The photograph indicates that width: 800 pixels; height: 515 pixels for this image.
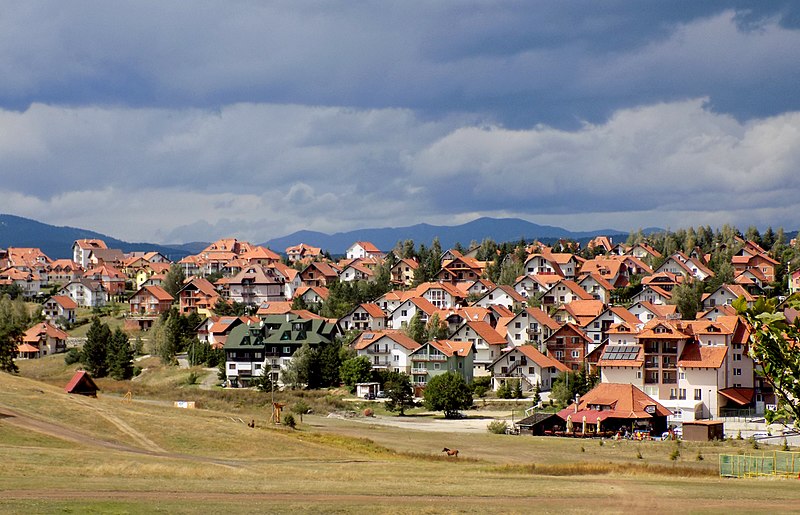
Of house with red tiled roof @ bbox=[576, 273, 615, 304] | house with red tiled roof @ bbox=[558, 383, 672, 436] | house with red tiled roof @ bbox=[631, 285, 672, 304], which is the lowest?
house with red tiled roof @ bbox=[558, 383, 672, 436]

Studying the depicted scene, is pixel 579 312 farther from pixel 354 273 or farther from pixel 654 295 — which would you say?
pixel 354 273

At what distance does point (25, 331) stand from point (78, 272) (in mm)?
55571

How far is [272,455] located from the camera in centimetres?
4672

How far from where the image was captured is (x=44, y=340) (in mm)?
122875

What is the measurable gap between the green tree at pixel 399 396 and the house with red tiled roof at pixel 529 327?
20.5 metres

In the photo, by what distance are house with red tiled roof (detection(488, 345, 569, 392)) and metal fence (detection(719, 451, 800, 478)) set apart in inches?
1821

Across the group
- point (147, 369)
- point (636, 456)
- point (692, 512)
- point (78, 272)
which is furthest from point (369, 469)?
point (78, 272)

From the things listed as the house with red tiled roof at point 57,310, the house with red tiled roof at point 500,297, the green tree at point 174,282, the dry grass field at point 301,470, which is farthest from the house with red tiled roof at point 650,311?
the house with red tiled roof at point 57,310

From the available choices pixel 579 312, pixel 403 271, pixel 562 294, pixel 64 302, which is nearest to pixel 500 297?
pixel 562 294

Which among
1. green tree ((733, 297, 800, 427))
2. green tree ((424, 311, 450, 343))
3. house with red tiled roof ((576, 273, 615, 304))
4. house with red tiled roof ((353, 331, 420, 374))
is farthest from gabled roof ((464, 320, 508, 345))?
green tree ((733, 297, 800, 427))

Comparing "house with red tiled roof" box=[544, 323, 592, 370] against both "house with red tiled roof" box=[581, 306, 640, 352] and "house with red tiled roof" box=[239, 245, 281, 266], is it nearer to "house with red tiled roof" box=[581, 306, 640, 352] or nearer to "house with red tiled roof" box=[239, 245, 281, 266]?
"house with red tiled roof" box=[581, 306, 640, 352]

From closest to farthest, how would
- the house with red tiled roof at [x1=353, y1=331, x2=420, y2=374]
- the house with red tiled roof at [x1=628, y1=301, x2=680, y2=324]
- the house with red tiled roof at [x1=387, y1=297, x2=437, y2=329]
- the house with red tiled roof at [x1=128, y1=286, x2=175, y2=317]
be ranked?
1. the house with red tiled roof at [x1=353, y1=331, x2=420, y2=374]
2. the house with red tiled roof at [x1=628, y1=301, x2=680, y2=324]
3. the house with red tiled roof at [x1=387, y1=297, x2=437, y2=329]
4. the house with red tiled roof at [x1=128, y1=286, x2=175, y2=317]

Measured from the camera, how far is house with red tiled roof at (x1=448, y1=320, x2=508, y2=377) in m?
98.8

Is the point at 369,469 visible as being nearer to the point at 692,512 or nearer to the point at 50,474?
the point at 50,474
